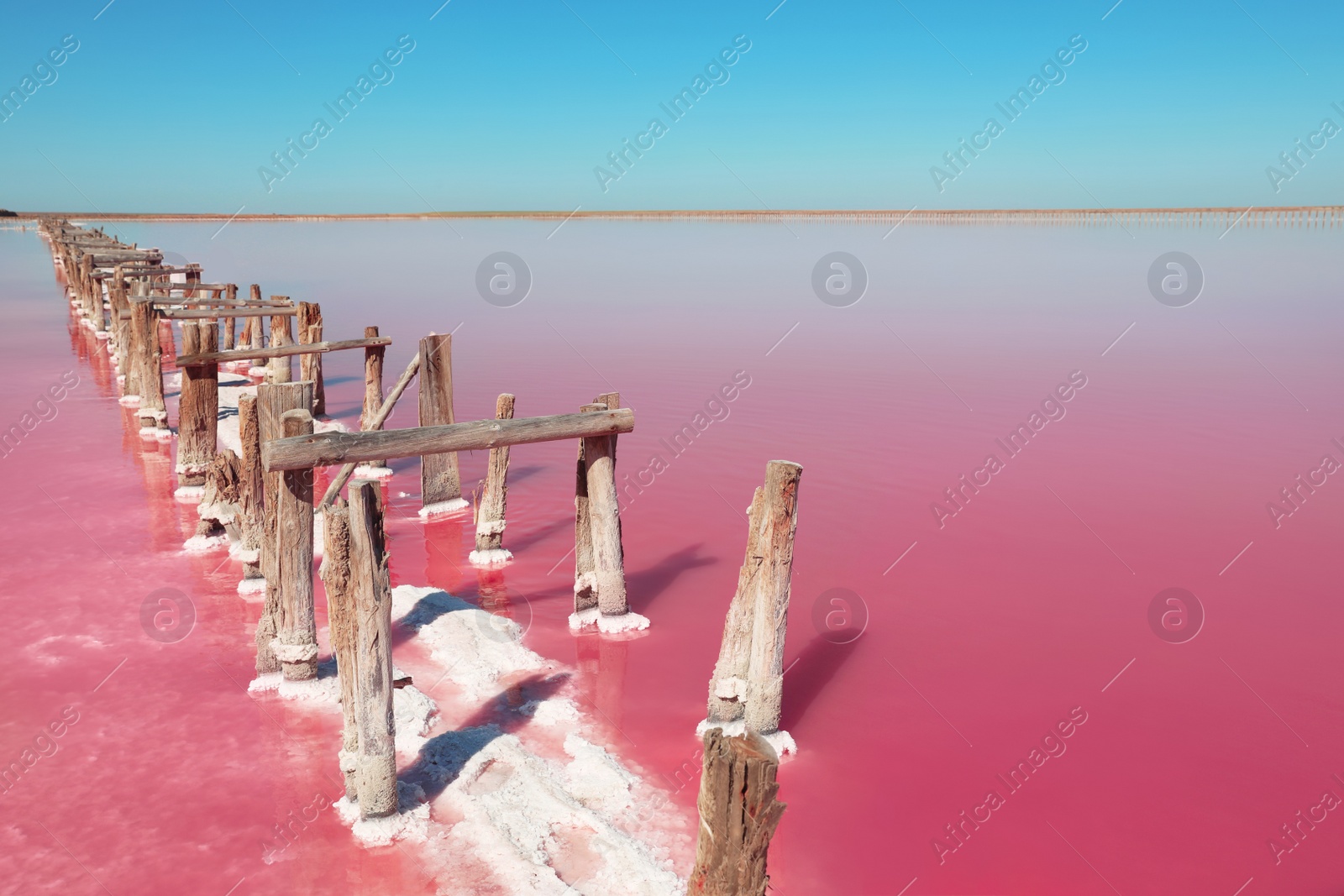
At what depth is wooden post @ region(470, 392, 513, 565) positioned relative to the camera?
9.66m

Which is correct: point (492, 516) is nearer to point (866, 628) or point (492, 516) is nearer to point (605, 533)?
point (605, 533)

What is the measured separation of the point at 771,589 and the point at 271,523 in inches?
141

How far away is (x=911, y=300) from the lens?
31.8 m

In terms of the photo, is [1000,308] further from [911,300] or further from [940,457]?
[940,457]

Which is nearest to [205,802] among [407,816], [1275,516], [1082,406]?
[407,816]

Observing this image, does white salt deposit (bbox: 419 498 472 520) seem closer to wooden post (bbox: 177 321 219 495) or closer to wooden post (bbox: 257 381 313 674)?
wooden post (bbox: 177 321 219 495)

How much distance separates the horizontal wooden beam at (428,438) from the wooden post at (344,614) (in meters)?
0.78

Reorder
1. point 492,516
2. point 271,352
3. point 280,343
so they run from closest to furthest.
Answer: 1. point 492,516
2. point 271,352
3. point 280,343

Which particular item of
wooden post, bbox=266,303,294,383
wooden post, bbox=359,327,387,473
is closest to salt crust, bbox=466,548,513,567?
wooden post, bbox=359,327,387,473

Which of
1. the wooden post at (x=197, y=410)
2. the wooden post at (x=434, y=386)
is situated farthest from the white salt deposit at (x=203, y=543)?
the wooden post at (x=434, y=386)

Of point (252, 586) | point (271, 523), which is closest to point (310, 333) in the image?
point (252, 586)

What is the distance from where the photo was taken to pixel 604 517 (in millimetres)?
7949

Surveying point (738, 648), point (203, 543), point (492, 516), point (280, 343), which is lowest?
point (203, 543)

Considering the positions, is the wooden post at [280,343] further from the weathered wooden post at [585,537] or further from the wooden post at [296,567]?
the wooden post at [296,567]
